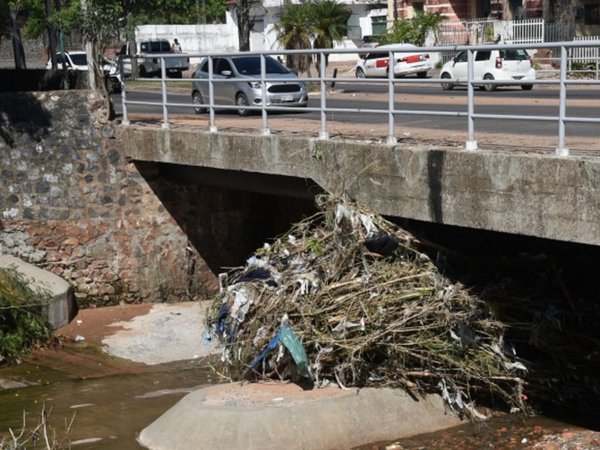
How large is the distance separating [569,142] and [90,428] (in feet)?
21.5

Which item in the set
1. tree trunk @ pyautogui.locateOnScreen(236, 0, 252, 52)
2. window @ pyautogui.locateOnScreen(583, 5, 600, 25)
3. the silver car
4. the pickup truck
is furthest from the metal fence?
the silver car

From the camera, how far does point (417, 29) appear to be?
148 ft

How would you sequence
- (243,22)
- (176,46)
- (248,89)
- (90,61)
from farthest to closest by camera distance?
(176,46) → (243,22) → (248,89) → (90,61)

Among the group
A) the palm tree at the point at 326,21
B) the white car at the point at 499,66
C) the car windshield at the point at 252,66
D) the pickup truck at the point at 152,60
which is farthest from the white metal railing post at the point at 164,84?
the palm tree at the point at 326,21

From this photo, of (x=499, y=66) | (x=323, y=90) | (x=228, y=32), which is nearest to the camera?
(x=323, y=90)

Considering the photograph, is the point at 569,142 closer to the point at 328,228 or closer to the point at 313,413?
the point at 328,228

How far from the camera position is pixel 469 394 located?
41.9 ft

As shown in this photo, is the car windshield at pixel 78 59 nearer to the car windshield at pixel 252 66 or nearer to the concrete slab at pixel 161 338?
the car windshield at pixel 252 66

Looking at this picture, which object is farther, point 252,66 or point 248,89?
point 252,66

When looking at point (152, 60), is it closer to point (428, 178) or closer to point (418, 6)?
point (428, 178)

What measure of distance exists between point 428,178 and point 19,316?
7.16m

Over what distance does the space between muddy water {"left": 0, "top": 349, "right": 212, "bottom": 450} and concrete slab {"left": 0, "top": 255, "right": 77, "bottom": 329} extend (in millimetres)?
930

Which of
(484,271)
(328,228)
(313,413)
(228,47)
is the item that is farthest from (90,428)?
(228,47)

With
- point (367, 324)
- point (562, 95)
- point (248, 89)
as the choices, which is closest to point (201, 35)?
point (248, 89)
